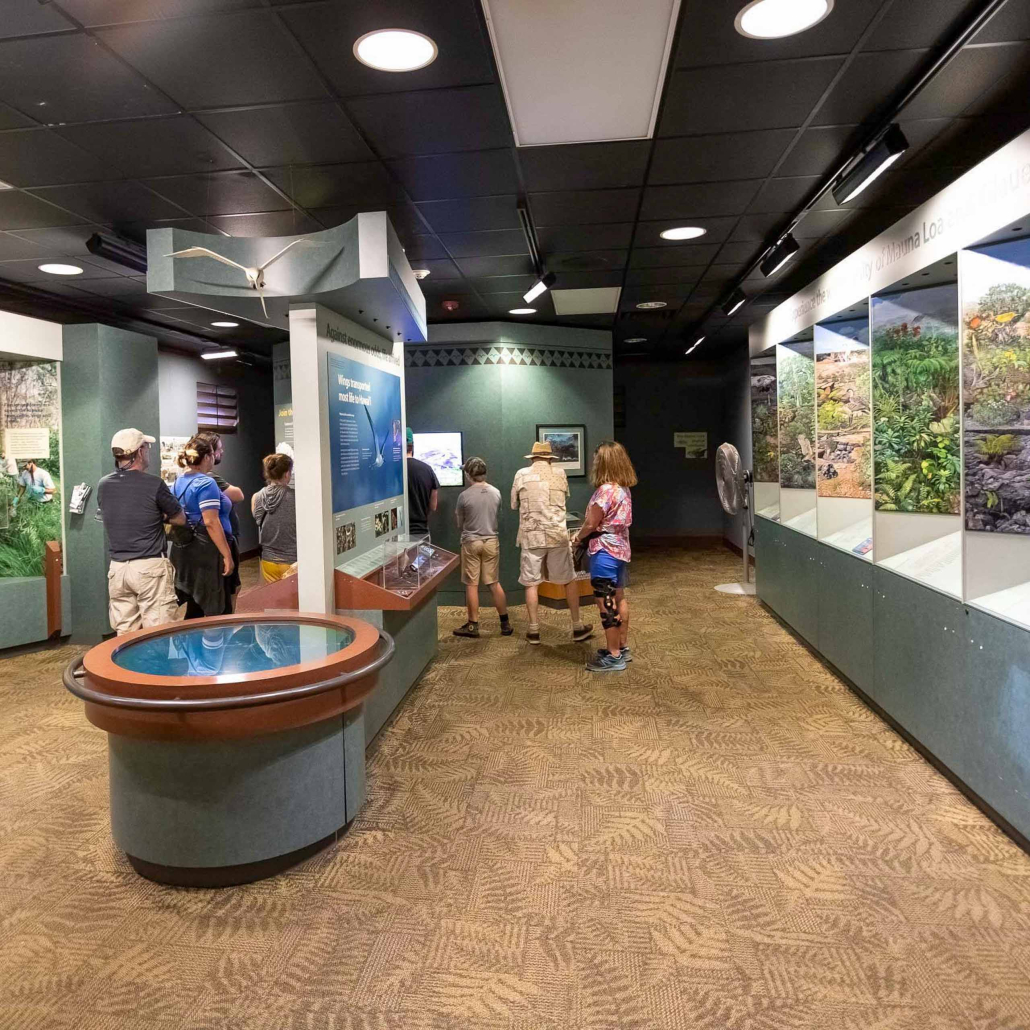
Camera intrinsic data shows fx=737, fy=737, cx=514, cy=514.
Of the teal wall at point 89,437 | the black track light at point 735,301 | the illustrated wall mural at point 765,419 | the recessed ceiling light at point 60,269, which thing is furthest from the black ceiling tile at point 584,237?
the teal wall at point 89,437

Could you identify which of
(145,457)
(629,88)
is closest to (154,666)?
(145,457)

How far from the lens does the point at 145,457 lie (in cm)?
455

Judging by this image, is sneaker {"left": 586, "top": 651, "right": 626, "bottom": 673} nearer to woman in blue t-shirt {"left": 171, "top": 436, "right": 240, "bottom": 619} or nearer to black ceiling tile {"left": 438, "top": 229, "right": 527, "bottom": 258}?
woman in blue t-shirt {"left": 171, "top": 436, "right": 240, "bottom": 619}

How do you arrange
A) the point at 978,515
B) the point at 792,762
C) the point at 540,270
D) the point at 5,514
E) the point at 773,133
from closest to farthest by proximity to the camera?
A: the point at 978,515, the point at 773,133, the point at 792,762, the point at 540,270, the point at 5,514

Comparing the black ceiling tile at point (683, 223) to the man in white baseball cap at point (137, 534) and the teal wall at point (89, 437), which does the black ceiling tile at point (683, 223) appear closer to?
the man in white baseball cap at point (137, 534)

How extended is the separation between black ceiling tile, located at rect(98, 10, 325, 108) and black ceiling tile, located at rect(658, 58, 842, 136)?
156cm

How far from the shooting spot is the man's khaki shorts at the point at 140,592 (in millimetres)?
4570

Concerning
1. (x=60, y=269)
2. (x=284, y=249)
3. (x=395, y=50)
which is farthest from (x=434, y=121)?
(x=60, y=269)

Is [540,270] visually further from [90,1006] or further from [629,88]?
[90,1006]

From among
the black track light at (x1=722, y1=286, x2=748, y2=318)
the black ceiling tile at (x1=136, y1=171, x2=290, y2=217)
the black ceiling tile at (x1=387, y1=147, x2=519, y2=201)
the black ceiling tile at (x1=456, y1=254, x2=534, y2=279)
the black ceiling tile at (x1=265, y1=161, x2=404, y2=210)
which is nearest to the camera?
the black ceiling tile at (x1=387, y1=147, x2=519, y2=201)

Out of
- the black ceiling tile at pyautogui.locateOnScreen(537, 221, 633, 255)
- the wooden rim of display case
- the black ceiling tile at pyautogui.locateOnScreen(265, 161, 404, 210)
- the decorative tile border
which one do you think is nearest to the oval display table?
the wooden rim of display case

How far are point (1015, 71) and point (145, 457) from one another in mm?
4845

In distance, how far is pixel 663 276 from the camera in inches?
262

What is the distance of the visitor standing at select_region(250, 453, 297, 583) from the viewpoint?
4.94 m
